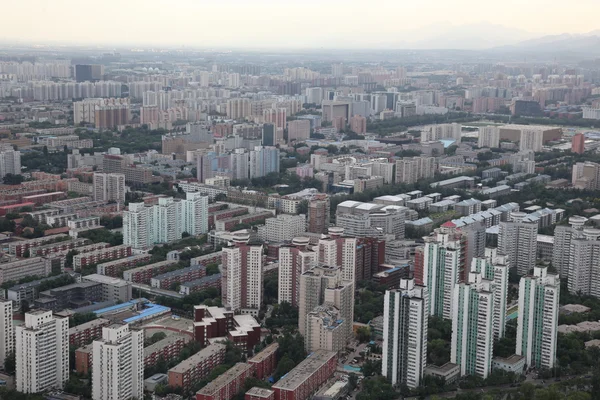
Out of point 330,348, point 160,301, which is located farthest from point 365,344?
point 160,301

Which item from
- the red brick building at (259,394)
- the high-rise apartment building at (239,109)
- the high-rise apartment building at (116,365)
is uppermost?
the high-rise apartment building at (239,109)

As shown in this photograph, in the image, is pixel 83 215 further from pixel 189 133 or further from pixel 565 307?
pixel 189 133

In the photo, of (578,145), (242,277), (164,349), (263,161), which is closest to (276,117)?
(263,161)

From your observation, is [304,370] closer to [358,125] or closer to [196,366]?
[196,366]

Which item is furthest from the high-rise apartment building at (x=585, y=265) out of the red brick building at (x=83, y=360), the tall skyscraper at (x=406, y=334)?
the red brick building at (x=83, y=360)

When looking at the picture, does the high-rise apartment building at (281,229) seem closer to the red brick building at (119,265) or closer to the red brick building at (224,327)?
the red brick building at (119,265)

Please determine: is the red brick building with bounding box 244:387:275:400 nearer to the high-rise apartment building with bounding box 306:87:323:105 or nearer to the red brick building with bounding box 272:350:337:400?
the red brick building with bounding box 272:350:337:400
